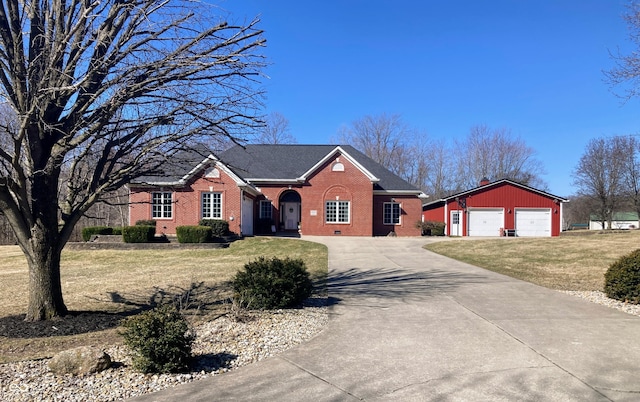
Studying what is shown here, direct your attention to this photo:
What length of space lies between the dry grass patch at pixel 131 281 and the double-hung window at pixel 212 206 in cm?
416

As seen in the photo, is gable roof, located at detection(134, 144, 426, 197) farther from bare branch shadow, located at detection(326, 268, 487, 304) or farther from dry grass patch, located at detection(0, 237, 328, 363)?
bare branch shadow, located at detection(326, 268, 487, 304)

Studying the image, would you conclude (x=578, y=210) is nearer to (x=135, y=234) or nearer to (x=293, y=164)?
(x=293, y=164)

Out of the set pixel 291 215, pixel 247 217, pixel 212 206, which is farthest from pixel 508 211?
pixel 212 206

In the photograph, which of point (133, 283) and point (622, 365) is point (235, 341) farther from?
point (133, 283)

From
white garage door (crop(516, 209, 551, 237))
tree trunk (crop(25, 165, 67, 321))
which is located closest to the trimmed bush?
tree trunk (crop(25, 165, 67, 321))

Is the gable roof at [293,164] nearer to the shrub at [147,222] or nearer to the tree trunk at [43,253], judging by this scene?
the shrub at [147,222]

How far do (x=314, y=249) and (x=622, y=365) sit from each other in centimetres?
1601

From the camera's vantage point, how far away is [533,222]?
113 ft

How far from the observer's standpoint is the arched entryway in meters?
32.5

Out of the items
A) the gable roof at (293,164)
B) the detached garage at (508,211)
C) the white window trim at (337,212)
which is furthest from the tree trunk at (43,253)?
the detached garage at (508,211)

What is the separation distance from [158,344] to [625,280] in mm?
8710

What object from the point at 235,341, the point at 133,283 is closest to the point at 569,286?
the point at 235,341

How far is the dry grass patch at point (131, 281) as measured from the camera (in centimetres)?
632

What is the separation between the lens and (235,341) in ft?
19.4
